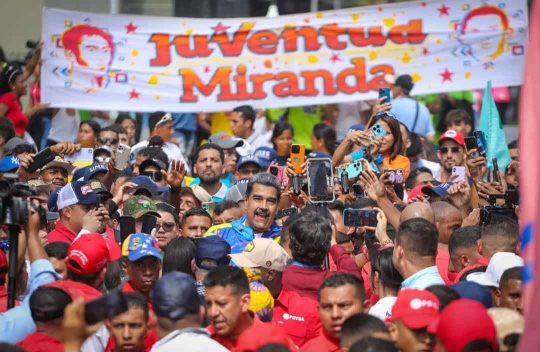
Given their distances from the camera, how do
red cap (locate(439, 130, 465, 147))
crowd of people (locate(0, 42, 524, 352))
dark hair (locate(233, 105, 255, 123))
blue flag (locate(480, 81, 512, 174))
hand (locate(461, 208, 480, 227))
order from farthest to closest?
dark hair (locate(233, 105, 255, 123))
red cap (locate(439, 130, 465, 147))
blue flag (locate(480, 81, 512, 174))
hand (locate(461, 208, 480, 227))
crowd of people (locate(0, 42, 524, 352))

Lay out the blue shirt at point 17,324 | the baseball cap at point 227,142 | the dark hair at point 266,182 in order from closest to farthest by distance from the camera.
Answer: the blue shirt at point 17,324
the dark hair at point 266,182
the baseball cap at point 227,142

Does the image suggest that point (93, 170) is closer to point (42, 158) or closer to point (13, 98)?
point (42, 158)

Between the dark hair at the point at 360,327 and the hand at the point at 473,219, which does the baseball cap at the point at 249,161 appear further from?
the dark hair at the point at 360,327

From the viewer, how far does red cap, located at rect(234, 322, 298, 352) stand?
6.71 meters

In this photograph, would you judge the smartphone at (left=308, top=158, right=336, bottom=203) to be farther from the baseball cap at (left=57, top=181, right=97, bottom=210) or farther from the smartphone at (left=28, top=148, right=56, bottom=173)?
the smartphone at (left=28, top=148, right=56, bottom=173)

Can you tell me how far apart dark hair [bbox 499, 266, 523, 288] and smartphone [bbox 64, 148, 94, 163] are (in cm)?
551

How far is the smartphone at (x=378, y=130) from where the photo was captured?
37.3ft

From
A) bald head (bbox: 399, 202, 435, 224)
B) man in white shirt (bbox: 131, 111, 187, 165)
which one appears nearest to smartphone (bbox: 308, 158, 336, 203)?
bald head (bbox: 399, 202, 435, 224)

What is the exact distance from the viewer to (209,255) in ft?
28.6

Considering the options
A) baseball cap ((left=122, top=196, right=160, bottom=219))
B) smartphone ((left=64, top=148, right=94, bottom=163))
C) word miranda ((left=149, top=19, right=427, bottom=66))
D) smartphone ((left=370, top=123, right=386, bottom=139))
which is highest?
word miranda ((left=149, top=19, right=427, bottom=66))

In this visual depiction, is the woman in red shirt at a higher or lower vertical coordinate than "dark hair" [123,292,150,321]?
higher

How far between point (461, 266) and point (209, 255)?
188cm

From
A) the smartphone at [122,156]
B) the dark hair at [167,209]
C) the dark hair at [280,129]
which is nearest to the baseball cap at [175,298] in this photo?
the dark hair at [167,209]

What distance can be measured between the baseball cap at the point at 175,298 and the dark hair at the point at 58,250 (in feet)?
→ 5.65
